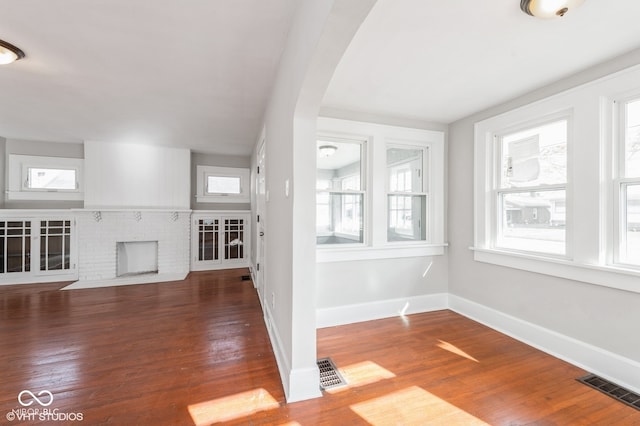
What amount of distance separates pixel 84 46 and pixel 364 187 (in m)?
2.61

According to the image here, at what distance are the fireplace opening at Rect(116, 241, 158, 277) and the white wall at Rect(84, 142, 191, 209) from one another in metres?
0.76

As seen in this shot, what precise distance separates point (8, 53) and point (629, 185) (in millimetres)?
4573

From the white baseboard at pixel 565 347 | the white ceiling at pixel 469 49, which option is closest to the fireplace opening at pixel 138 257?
the white ceiling at pixel 469 49

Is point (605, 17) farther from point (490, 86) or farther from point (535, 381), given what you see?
point (535, 381)

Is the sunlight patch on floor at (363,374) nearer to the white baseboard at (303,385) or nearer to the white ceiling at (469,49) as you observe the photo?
the white baseboard at (303,385)

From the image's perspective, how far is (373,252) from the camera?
9.93 feet

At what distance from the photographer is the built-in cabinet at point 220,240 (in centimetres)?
547

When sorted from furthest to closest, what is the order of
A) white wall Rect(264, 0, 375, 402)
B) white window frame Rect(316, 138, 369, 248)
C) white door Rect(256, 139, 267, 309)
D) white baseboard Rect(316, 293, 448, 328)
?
white door Rect(256, 139, 267, 309) → white window frame Rect(316, 138, 369, 248) → white baseboard Rect(316, 293, 448, 328) → white wall Rect(264, 0, 375, 402)

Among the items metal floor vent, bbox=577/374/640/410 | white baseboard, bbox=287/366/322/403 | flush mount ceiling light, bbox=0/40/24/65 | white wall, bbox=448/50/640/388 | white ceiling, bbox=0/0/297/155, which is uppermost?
white ceiling, bbox=0/0/297/155

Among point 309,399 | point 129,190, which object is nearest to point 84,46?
point 309,399

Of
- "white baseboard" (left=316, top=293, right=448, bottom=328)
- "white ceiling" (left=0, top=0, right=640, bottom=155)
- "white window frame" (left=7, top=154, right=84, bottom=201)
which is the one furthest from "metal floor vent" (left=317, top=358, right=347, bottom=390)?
"white window frame" (left=7, top=154, right=84, bottom=201)

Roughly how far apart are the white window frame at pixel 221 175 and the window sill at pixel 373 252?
3.65 metres

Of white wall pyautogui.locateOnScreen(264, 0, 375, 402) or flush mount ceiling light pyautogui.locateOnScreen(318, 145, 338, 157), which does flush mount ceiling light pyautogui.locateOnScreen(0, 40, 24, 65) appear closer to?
white wall pyautogui.locateOnScreen(264, 0, 375, 402)

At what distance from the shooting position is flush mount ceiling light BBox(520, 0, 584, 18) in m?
1.41
